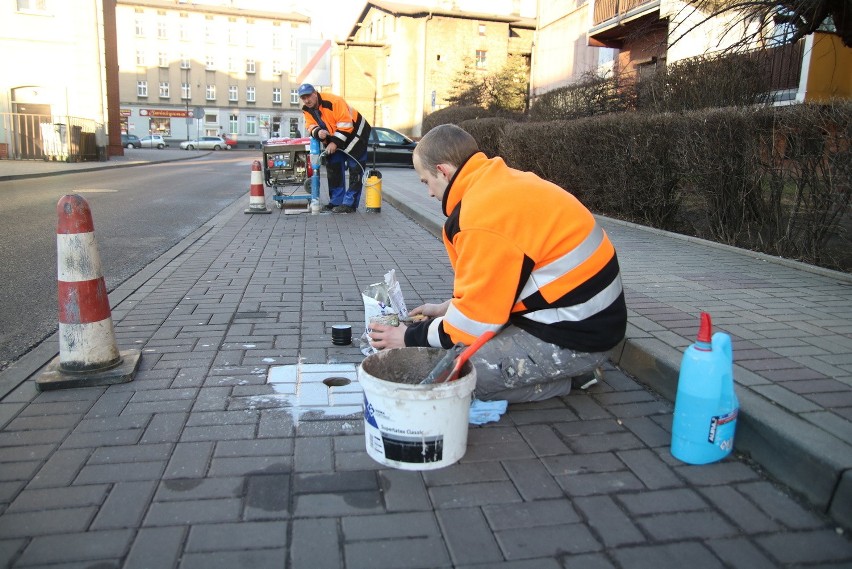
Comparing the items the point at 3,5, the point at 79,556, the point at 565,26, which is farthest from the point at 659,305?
the point at 3,5

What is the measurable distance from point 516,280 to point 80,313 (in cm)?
234

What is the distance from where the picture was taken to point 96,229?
9000 millimetres

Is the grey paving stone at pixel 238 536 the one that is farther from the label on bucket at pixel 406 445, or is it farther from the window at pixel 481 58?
the window at pixel 481 58

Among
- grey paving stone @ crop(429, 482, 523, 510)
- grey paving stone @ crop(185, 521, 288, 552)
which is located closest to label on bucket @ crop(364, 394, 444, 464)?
grey paving stone @ crop(429, 482, 523, 510)

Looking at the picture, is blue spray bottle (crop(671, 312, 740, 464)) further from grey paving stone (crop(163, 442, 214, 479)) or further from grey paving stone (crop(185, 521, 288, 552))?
grey paving stone (crop(163, 442, 214, 479))

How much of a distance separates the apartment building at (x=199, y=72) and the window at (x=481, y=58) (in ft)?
110

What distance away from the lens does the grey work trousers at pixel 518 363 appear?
3.13 m

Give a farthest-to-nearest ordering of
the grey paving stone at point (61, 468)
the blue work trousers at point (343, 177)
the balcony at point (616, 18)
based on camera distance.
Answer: the balcony at point (616, 18) < the blue work trousers at point (343, 177) < the grey paving stone at point (61, 468)

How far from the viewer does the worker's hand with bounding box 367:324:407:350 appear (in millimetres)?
3224

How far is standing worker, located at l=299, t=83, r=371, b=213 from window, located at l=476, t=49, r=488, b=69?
3409cm

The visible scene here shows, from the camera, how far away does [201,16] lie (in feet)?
235

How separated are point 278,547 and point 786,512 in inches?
72.8

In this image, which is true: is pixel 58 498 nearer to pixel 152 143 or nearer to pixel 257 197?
pixel 257 197

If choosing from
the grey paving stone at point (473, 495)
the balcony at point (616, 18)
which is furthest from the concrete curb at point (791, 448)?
the balcony at point (616, 18)
